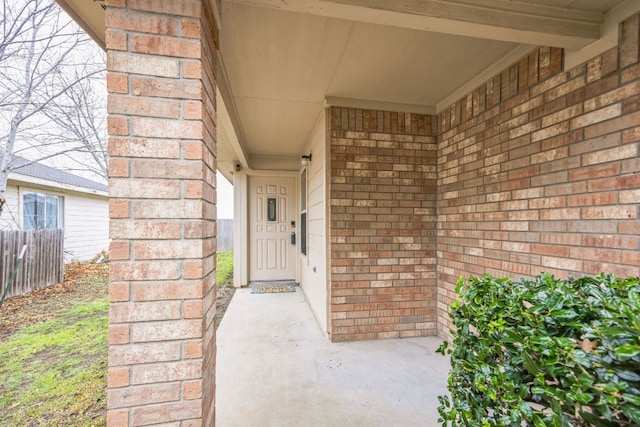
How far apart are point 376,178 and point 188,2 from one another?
85.8 inches

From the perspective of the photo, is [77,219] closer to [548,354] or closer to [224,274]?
→ [224,274]

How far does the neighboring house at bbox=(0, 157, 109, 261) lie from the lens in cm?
520

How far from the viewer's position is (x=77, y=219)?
712 cm

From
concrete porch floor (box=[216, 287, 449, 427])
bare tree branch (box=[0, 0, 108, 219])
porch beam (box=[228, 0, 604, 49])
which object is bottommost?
concrete porch floor (box=[216, 287, 449, 427])

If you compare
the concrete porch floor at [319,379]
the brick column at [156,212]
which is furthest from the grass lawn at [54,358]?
the brick column at [156,212]

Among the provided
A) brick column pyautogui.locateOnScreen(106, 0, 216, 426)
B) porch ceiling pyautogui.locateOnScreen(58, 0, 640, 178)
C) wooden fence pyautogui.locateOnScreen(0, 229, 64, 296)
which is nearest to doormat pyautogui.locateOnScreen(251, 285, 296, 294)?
porch ceiling pyautogui.locateOnScreen(58, 0, 640, 178)

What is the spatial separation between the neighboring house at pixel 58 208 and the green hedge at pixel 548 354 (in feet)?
23.8

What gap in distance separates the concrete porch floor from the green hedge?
0.87 metres

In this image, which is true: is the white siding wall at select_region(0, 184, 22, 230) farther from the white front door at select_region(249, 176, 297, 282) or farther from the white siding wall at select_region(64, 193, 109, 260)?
the white front door at select_region(249, 176, 297, 282)

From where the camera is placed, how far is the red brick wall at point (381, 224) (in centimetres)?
278

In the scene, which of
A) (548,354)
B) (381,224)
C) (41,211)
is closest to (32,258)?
(41,211)

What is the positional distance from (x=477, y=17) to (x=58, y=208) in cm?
904

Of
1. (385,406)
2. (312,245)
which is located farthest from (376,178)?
(385,406)

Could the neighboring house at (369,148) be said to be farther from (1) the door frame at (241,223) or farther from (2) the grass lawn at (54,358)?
(2) the grass lawn at (54,358)
